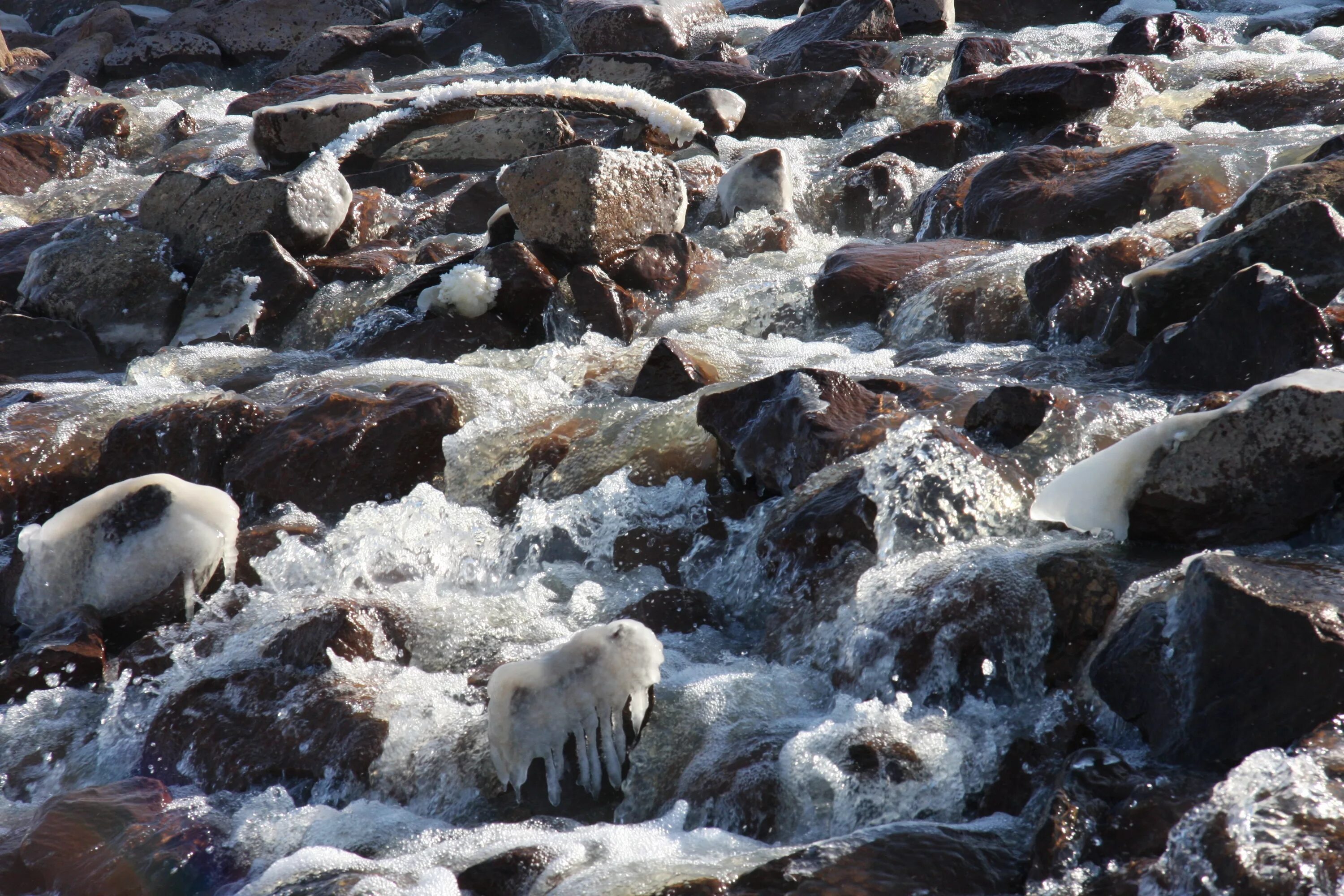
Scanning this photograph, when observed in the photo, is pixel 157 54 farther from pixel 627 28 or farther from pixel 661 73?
pixel 661 73

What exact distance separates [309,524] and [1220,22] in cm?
958

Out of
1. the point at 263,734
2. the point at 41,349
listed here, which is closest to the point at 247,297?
the point at 41,349

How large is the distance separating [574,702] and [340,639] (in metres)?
0.95

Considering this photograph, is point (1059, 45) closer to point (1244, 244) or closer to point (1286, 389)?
point (1244, 244)

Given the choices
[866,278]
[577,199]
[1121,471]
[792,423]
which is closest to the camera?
[1121,471]

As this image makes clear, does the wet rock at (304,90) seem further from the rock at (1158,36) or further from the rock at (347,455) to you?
the rock at (1158,36)

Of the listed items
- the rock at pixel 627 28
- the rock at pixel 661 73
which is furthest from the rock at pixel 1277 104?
the rock at pixel 627 28

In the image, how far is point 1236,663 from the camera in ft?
6.98

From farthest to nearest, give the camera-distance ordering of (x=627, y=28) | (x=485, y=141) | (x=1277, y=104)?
1. (x=627, y=28)
2. (x=485, y=141)
3. (x=1277, y=104)

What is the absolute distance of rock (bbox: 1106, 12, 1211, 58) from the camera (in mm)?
8844

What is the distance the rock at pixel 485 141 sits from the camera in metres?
8.05

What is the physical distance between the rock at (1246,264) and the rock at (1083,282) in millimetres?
252

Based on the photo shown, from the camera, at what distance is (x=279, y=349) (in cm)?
588

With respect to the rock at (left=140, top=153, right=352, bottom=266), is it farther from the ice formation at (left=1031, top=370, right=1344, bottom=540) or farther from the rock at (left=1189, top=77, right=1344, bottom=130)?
the rock at (left=1189, top=77, right=1344, bottom=130)
